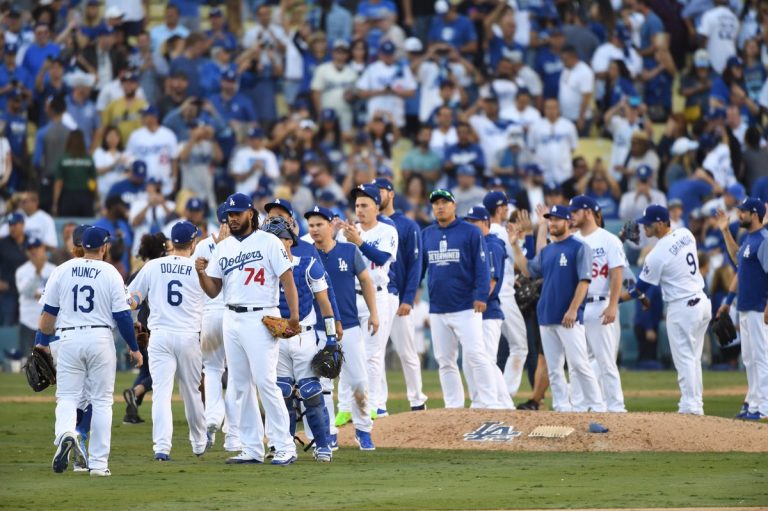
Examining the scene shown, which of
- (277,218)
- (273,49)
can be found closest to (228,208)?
(277,218)

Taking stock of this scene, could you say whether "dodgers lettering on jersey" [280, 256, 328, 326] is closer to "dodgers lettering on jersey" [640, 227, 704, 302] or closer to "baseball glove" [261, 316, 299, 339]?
"baseball glove" [261, 316, 299, 339]

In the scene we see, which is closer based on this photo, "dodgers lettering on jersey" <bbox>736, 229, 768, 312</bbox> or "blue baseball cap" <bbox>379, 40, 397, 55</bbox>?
"dodgers lettering on jersey" <bbox>736, 229, 768, 312</bbox>

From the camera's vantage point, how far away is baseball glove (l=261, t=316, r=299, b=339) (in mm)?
11336

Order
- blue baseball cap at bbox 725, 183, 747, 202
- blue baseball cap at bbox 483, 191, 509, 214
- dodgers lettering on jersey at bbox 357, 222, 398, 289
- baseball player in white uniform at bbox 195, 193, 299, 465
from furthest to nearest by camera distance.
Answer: blue baseball cap at bbox 725, 183, 747, 202 → blue baseball cap at bbox 483, 191, 509, 214 → dodgers lettering on jersey at bbox 357, 222, 398, 289 → baseball player in white uniform at bbox 195, 193, 299, 465

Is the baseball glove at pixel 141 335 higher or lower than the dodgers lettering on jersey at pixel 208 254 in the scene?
lower

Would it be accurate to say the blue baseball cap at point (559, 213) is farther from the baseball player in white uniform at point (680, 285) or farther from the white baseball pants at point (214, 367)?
the white baseball pants at point (214, 367)

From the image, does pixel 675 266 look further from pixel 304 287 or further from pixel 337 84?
pixel 337 84

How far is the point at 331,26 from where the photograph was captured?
27297 millimetres

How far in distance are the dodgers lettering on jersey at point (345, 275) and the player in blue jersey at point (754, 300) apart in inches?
201

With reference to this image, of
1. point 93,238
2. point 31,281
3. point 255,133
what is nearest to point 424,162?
point 255,133

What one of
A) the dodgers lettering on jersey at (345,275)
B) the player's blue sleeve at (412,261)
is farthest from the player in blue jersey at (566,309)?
the dodgers lettering on jersey at (345,275)

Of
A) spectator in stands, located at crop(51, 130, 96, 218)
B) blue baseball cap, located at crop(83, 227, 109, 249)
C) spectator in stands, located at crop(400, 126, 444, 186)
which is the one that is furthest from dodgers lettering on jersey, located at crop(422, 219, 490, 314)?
spectator in stands, located at crop(51, 130, 96, 218)

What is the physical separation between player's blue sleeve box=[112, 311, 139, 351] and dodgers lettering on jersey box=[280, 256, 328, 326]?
1.32 m

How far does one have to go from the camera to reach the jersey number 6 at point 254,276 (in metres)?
11.4
